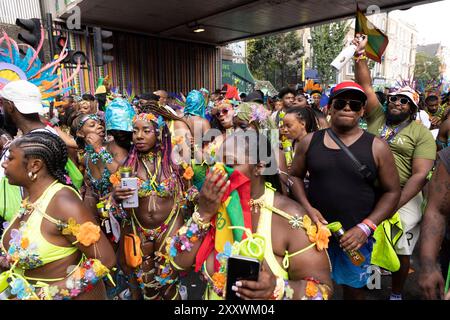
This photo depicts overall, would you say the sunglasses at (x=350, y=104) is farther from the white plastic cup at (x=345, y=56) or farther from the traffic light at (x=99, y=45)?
the traffic light at (x=99, y=45)

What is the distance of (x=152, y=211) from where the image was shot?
2887 mm

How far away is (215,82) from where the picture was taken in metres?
19.1

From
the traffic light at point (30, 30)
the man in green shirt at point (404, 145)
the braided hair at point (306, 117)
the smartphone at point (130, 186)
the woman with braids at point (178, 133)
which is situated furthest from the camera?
the traffic light at point (30, 30)

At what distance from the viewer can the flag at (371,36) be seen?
326 centimetres

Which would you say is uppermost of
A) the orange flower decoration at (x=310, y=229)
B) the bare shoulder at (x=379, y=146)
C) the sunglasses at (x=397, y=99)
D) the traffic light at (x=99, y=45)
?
the traffic light at (x=99, y=45)

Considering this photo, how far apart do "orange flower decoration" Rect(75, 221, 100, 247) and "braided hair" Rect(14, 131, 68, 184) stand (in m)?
0.38

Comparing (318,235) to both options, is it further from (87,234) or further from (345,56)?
(345,56)

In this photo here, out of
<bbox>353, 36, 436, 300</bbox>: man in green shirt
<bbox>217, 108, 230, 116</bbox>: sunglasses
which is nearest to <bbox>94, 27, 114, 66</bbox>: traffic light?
<bbox>217, 108, 230, 116</bbox>: sunglasses

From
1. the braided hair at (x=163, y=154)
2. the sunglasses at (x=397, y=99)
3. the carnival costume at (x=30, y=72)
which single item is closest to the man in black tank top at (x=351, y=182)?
the sunglasses at (x=397, y=99)

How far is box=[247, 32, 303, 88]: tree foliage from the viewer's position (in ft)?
79.5

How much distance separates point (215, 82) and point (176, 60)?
10.9 ft

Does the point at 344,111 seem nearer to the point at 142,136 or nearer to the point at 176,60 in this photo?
the point at 142,136

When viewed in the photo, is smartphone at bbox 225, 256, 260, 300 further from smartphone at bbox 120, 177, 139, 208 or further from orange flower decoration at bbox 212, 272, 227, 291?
smartphone at bbox 120, 177, 139, 208

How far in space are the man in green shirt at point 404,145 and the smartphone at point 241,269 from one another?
7.34 feet
